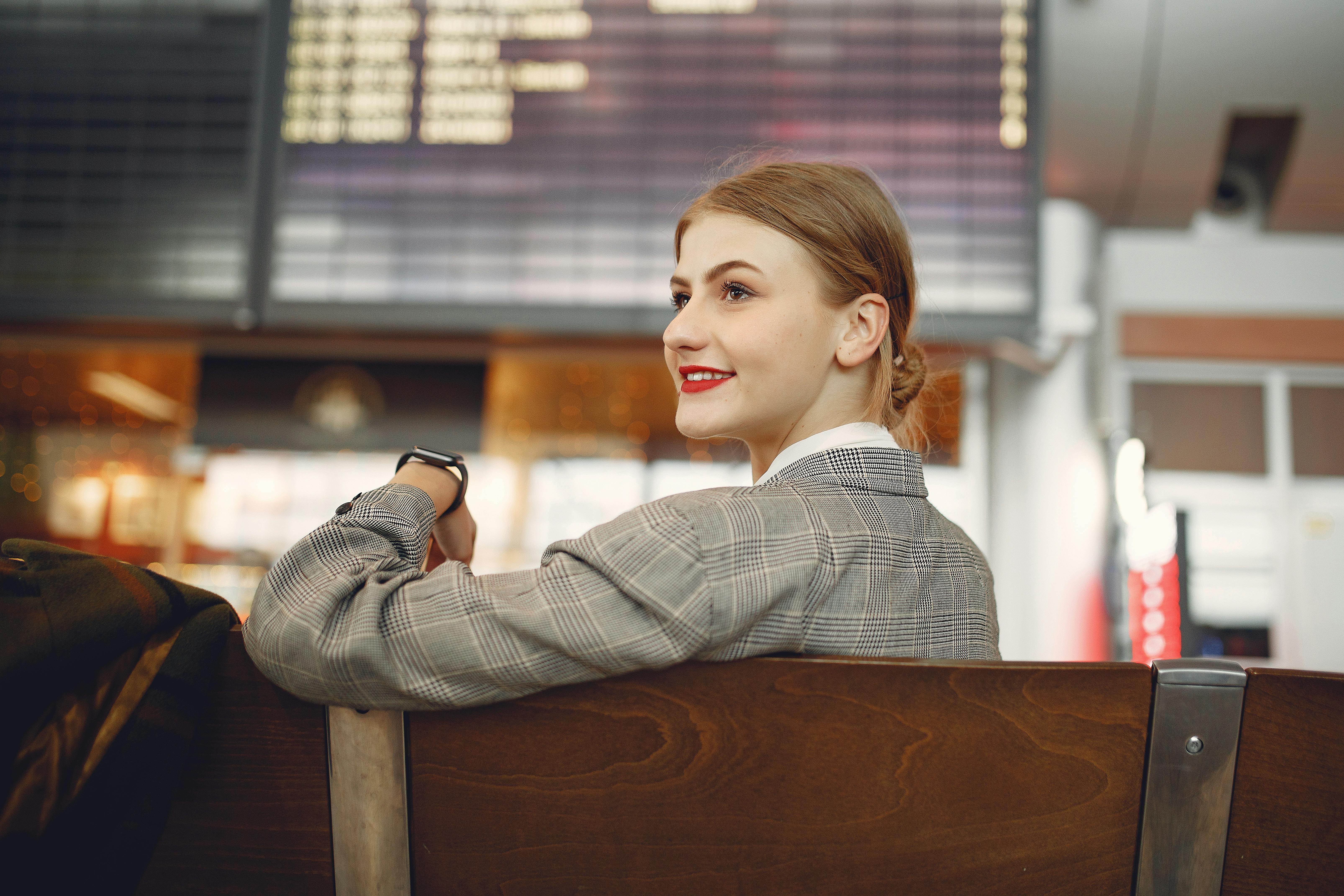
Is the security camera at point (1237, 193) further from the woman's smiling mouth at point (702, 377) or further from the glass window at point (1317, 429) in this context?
the woman's smiling mouth at point (702, 377)

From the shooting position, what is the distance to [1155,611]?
218cm

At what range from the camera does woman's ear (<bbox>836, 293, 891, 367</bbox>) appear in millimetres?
897

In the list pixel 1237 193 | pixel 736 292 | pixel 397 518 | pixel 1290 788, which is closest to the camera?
pixel 1290 788

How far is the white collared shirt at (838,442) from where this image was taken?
801 mm

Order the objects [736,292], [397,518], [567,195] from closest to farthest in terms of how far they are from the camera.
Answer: [397,518] < [736,292] < [567,195]

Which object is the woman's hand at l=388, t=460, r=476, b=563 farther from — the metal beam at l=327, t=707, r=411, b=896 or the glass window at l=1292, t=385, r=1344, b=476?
the glass window at l=1292, t=385, r=1344, b=476

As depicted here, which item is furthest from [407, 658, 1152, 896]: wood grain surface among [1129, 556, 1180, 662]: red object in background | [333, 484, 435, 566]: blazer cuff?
[1129, 556, 1180, 662]: red object in background

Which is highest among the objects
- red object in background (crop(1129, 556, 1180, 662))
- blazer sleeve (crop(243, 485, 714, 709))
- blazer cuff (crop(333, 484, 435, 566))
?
blazer cuff (crop(333, 484, 435, 566))

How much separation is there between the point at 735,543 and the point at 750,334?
1.06 ft

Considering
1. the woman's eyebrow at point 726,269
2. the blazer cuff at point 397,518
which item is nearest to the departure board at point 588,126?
the woman's eyebrow at point 726,269

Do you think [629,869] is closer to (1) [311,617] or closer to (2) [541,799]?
(2) [541,799]

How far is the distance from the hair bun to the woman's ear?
6 cm

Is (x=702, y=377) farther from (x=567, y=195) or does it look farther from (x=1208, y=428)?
(x=1208, y=428)

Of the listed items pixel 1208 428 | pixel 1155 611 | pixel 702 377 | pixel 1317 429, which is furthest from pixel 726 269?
pixel 1317 429
